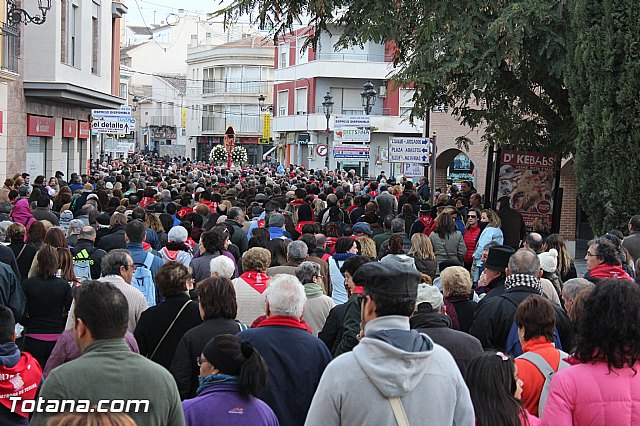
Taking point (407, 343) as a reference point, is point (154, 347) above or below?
below

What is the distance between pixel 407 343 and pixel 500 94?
584 inches

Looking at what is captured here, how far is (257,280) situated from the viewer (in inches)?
332

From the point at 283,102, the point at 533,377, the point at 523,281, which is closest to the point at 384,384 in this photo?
the point at 533,377

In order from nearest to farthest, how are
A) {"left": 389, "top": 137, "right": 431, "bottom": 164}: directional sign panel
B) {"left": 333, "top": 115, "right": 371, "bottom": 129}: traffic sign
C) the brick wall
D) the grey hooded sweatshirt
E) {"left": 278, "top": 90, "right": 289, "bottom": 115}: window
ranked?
the grey hooded sweatshirt, {"left": 389, "top": 137, "right": 431, "bottom": 164}: directional sign panel, the brick wall, {"left": 333, "top": 115, "right": 371, "bottom": 129}: traffic sign, {"left": 278, "top": 90, "right": 289, "bottom": 115}: window

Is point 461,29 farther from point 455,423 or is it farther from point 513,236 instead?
point 455,423

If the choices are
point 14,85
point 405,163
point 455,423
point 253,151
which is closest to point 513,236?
point 405,163

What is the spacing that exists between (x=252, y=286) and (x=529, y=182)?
11.5 metres

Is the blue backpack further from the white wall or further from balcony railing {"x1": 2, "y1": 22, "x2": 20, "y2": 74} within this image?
the white wall

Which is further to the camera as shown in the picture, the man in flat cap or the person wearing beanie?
the person wearing beanie

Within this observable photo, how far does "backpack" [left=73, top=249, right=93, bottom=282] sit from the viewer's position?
393 inches

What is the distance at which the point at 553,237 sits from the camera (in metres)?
10.2

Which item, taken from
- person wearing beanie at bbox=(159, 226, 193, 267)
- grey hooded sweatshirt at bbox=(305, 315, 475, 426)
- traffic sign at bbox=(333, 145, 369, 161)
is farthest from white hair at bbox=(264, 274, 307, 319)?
traffic sign at bbox=(333, 145, 369, 161)

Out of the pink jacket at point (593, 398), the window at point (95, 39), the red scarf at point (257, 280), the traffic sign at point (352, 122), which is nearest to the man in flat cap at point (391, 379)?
the pink jacket at point (593, 398)

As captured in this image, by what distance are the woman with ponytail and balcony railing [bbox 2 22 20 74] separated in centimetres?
2171
